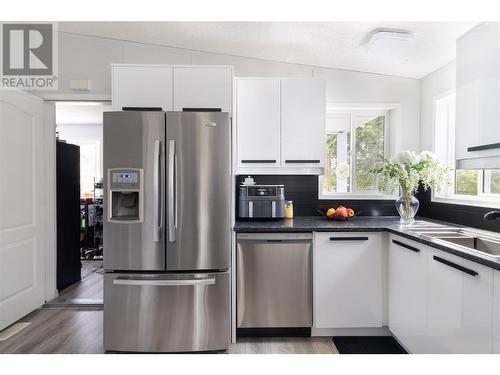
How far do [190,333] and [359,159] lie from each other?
7.82 ft

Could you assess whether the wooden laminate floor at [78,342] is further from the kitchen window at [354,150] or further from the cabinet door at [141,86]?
the cabinet door at [141,86]

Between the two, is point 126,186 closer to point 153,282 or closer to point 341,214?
point 153,282

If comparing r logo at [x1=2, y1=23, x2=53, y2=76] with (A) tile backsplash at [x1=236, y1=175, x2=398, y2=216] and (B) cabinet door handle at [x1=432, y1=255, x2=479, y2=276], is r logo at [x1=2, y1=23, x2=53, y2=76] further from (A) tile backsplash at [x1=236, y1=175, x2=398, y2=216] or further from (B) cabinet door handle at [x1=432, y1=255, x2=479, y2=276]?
(B) cabinet door handle at [x1=432, y1=255, x2=479, y2=276]

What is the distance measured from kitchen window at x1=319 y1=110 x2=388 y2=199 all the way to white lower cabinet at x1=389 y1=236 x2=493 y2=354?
3.50 ft

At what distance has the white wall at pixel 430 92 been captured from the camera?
2.88 meters

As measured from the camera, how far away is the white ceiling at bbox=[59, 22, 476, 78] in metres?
2.44

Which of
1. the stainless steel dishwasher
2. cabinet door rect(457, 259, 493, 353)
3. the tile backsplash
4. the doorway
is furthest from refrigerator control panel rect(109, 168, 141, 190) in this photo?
cabinet door rect(457, 259, 493, 353)

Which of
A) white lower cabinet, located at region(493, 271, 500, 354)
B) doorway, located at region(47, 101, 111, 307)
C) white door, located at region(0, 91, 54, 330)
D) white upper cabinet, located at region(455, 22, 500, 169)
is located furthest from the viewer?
doorway, located at region(47, 101, 111, 307)

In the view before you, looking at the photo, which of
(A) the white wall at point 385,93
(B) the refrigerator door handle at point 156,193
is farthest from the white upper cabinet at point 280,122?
(B) the refrigerator door handle at point 156,193

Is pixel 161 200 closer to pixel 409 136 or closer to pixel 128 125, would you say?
pixel 128 125

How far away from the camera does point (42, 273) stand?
10.6ft

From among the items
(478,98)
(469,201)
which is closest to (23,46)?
(478,98)

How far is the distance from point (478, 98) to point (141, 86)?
7.80 ft

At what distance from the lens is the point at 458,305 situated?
173 cm
